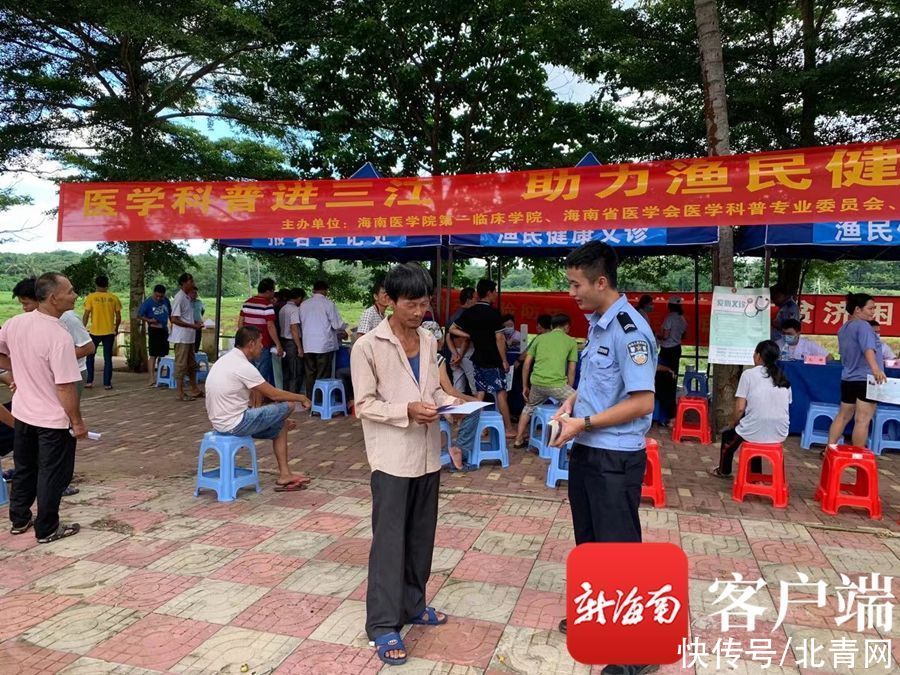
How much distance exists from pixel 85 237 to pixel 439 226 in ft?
10.7

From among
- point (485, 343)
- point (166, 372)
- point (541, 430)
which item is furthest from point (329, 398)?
point (166, 372)

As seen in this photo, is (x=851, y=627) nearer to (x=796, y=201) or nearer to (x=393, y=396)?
(x=393, y=396)

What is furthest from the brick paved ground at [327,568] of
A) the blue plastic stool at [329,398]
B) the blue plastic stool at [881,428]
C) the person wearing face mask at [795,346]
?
the blue plastic stool at [329,398]

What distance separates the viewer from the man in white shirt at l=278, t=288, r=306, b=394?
8086mm

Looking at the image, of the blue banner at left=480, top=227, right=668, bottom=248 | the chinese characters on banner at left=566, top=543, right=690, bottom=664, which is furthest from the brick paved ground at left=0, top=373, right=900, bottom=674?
the blue banner at left=480, top=227, right=668, bottom=248

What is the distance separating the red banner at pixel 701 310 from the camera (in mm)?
10562

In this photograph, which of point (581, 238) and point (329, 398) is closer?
point (581, 238)

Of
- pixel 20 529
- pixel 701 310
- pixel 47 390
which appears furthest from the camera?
pixel 701 310

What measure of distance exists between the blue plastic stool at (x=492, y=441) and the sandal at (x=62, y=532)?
119 inches

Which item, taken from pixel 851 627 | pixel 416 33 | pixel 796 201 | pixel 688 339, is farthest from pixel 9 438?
pixel 688 339

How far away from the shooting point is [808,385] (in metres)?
6.73

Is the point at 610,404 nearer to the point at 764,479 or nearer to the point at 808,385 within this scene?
the point at 764,479

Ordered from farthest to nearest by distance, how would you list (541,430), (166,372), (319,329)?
(166,372), (319,329), (541,430)

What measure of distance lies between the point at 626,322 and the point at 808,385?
560cm
